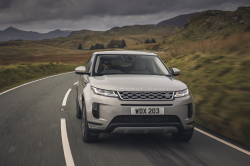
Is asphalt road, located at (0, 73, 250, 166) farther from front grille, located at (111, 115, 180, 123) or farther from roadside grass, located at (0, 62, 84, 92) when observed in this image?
roadside grass, located at (0, 62, 84, 92)

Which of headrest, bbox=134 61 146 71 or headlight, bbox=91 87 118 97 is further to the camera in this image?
headrest, bbox=134 61 146 71

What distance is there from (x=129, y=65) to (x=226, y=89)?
10.1ft

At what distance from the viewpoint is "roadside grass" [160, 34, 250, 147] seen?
5359mm

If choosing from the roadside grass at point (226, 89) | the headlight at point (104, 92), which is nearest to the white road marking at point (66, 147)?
the headlight at point (104, 92)

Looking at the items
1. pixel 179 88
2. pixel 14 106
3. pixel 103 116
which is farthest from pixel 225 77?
pixel 14 106

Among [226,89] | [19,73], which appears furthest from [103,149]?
[19,73]

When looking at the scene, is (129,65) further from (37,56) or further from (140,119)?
(37,56)

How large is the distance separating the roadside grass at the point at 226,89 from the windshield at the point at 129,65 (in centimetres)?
183

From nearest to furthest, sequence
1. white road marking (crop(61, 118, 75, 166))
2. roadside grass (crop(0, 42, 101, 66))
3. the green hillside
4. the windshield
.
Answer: white road marking (crop(61, 118, 75, 166))
the windshield
roadside grass (crop(0, 42, 101, 66))
the green hillside

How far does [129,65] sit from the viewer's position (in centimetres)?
555

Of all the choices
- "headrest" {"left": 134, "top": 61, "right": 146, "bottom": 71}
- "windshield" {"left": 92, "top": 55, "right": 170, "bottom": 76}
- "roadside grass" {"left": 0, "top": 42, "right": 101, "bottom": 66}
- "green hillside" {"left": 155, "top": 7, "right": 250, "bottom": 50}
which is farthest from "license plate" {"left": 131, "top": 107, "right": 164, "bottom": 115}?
"green hillside" {"left": 155, "top": 7, "right": 250, "bottom": 50}

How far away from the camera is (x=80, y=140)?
4730 millimetres

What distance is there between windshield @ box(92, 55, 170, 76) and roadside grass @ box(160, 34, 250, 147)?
183 centimetres

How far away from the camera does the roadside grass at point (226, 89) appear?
536 cm
